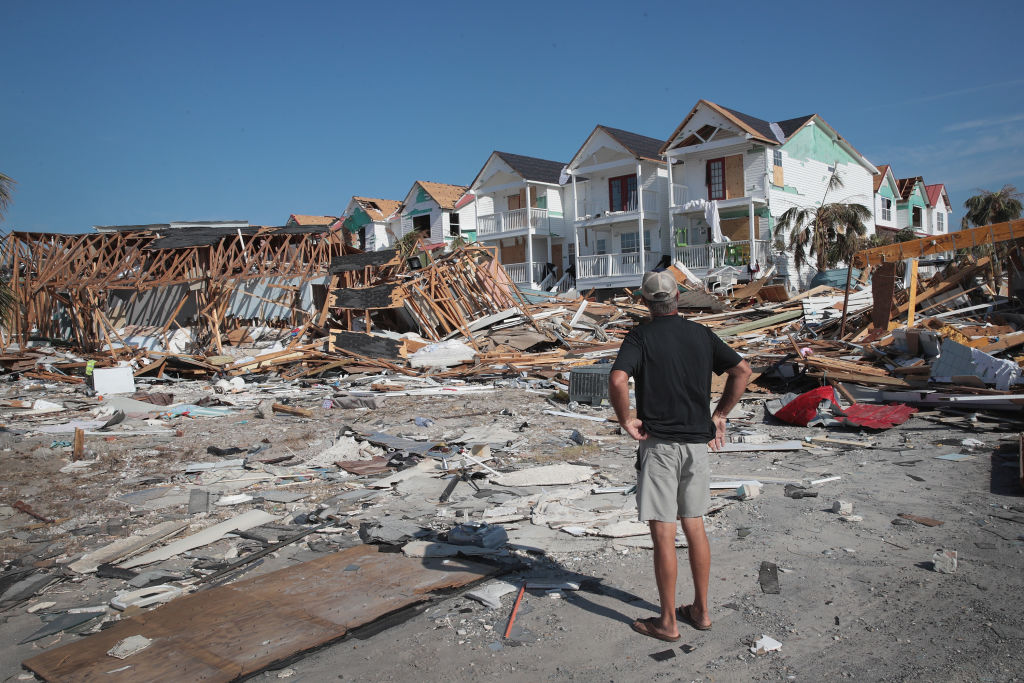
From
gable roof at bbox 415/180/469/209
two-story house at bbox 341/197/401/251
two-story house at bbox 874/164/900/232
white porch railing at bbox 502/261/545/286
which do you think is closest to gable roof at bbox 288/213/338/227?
two-story house at bbox 341/197/401/251

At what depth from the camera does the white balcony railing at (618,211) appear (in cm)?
3084

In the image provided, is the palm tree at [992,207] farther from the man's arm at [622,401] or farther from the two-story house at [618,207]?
the man's arm at [622,401]

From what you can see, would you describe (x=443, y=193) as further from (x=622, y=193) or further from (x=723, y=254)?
(x=723, y=254)

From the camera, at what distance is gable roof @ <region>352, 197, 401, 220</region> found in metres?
45.6

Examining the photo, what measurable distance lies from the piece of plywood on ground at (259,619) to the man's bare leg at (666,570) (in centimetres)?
130

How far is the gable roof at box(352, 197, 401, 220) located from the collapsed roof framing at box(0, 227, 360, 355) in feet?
77.5

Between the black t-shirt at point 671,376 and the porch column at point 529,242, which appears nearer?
the black t-shirt at point 671,376

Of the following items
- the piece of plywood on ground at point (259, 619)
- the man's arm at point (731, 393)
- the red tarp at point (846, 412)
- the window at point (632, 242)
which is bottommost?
the piece of plywood on ground at point (259, 619)

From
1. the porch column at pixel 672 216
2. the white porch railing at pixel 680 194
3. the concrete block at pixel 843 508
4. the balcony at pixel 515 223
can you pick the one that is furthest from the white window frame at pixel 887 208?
the concrete block at pixel 843 508

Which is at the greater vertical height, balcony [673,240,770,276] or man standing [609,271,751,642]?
balcony [673,240,770,276]

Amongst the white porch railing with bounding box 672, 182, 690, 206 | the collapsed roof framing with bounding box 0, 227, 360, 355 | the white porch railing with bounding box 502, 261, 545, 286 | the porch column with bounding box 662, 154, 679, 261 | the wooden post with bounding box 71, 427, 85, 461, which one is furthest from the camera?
the white porch railing with bounding box 502, 261, 545, 286

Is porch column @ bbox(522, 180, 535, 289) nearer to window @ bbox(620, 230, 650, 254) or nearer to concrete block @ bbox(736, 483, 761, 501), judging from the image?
window @ bbox(620, 230, 650, 254)

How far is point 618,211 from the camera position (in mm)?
32375

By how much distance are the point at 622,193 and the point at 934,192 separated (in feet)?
77.4
